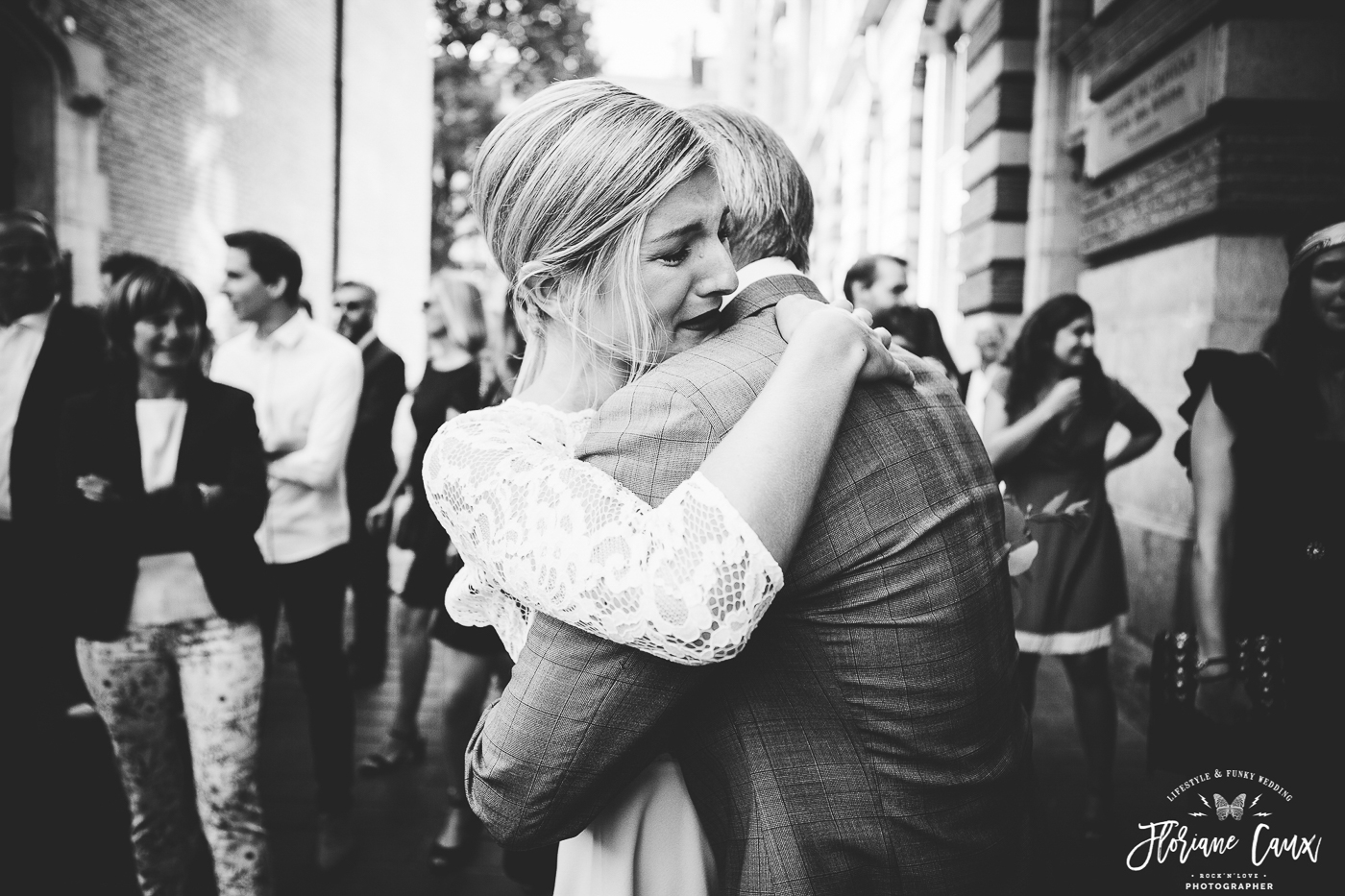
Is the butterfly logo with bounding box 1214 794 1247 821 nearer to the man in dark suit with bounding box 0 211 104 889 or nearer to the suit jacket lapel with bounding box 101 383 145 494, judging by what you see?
the suit jacket lapel with bounding box 101 383 145 494

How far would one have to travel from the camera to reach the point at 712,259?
1.22m

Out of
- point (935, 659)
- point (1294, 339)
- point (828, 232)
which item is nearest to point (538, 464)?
point (935, 659)

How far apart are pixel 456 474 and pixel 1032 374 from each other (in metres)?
3.28

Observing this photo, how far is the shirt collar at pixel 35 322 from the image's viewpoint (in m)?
4.24

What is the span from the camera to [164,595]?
2.69m

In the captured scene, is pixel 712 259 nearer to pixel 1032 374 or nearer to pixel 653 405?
pixel 653 405

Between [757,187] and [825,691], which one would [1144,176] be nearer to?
[757,187]

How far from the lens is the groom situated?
102 cm

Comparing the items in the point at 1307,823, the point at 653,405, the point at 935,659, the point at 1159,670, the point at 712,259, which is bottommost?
the point at 1307,823

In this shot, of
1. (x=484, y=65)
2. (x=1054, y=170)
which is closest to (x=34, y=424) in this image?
(x=1054, y=170)

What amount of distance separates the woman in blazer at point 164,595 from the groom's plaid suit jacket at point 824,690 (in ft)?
6.19

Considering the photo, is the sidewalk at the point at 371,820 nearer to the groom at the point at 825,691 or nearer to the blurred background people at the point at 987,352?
the groom at the point at 825,691

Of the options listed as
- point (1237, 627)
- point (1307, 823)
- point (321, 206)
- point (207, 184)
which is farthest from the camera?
point (321, 206)

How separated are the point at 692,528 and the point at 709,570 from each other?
0.04m
